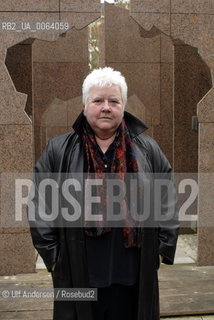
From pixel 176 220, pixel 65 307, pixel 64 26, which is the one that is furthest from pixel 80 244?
pixel 64 26

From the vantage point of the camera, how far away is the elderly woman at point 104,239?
2796 mm

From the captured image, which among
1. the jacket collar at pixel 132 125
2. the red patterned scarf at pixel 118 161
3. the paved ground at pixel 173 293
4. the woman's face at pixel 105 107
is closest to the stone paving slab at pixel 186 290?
the paved ground at pixel 173 293

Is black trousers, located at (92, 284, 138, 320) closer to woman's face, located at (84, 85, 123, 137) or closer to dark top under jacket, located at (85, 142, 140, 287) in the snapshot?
dark top under jacket, located at (85, 142, 140, 287)

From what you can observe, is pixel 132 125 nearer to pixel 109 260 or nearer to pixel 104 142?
pixel 104 142

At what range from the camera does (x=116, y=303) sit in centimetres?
287

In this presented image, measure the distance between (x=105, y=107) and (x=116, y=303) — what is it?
3.89 feet

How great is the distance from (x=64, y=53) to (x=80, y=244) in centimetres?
794

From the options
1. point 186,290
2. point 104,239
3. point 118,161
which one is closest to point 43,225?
point 104,239

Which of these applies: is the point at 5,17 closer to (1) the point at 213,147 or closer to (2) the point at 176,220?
(1) the point at 213,147

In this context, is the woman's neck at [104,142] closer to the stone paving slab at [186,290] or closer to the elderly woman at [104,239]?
the elderly woman at [104,239]

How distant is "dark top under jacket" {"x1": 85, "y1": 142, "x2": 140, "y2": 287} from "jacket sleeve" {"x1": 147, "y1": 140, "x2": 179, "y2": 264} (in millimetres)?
286

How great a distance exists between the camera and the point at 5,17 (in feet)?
17.8

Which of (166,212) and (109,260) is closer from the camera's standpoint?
(109,260)

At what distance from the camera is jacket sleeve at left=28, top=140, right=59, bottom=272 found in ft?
9.51
